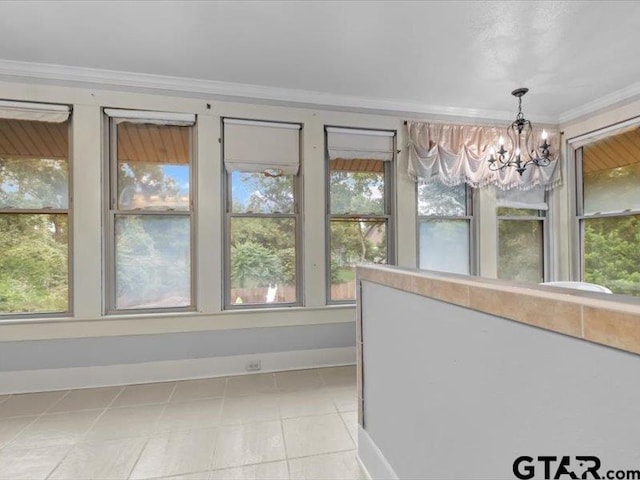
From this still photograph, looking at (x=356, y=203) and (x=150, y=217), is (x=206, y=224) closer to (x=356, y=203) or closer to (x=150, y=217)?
(x=150, y=217)

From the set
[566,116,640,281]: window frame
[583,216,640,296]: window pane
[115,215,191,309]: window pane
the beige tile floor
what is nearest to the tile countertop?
the beige tile floor

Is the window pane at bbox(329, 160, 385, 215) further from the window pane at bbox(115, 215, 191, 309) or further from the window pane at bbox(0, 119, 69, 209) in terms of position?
the window pane at bbox(0, 119, 69, 209)

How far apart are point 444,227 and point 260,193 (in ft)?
6.79

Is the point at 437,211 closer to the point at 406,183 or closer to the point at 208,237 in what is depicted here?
the point at 406,183

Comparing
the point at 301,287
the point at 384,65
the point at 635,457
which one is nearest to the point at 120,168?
the point at 301,287

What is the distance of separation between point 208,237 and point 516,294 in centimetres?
274

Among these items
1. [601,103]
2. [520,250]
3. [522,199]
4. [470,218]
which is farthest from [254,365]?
[601,103]

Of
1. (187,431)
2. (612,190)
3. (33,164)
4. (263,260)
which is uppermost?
(33,164)

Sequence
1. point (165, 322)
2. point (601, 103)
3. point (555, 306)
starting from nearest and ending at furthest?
point (555, 306), point (165, 322), point (601, 103)

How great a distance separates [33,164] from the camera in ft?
9.25

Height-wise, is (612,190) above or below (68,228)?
above

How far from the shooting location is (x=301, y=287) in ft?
10.8

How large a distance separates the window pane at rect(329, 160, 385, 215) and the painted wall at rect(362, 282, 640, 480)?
1961 millimetres

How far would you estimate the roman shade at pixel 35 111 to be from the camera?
8.83 feet
